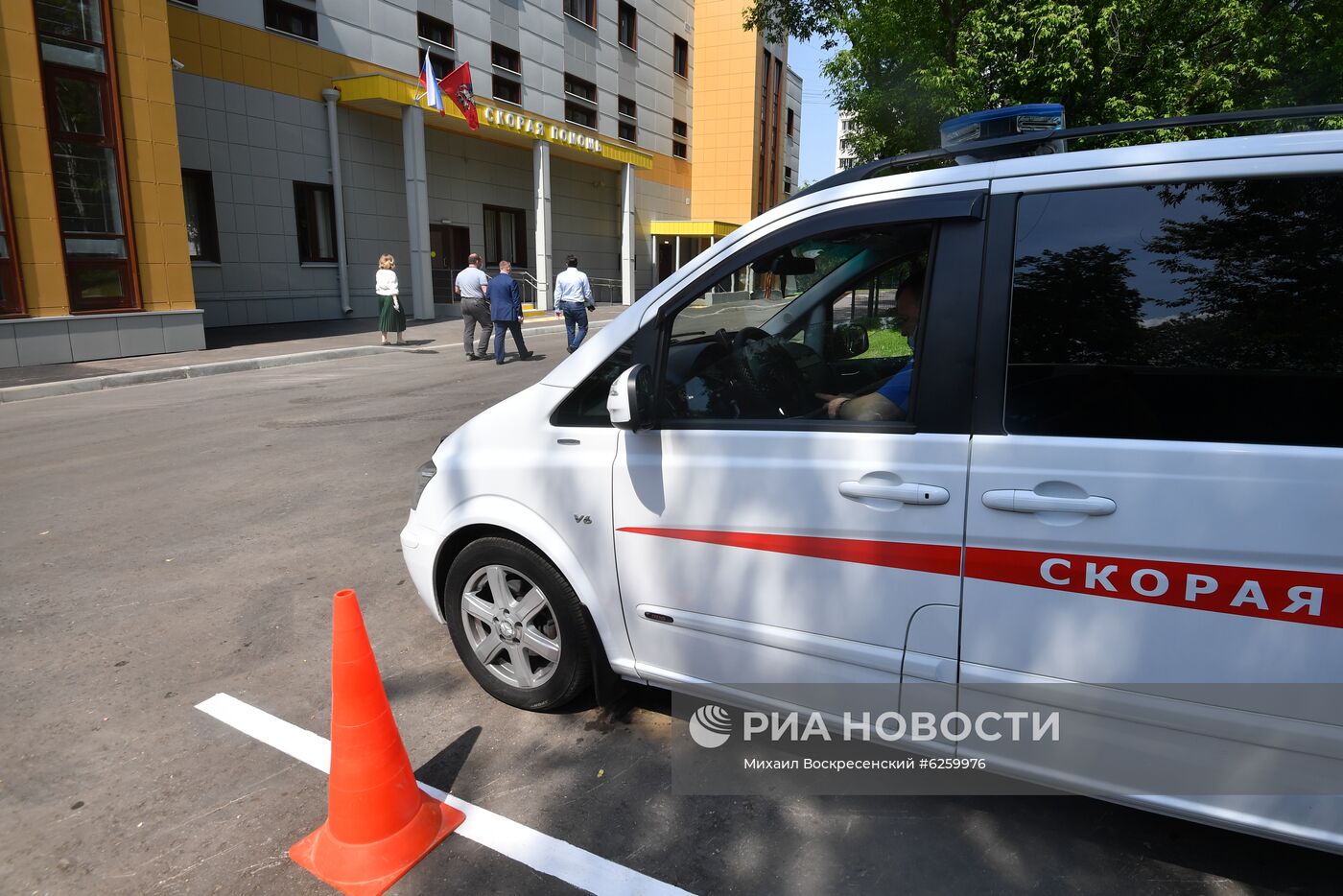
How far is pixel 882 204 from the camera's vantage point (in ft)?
7.89

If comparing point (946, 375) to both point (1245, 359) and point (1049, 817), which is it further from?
point (1049, 817)

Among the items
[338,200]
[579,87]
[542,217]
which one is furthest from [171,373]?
[579,87]

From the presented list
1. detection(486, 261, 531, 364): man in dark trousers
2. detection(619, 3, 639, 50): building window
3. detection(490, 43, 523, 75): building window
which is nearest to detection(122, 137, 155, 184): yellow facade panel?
detection(486, 261, 531, 364): man in dark trousers

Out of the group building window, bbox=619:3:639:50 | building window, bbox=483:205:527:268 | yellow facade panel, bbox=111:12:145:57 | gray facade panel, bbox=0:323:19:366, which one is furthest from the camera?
building window, bbox=619:3:639:50

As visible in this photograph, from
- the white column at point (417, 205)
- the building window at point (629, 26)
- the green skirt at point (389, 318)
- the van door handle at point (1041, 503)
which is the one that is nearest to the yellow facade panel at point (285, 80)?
the white column at point (417, 205)

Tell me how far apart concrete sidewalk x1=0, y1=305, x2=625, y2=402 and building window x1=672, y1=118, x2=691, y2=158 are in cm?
1791

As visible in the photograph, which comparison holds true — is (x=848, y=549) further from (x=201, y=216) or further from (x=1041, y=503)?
(x=201, y=216)

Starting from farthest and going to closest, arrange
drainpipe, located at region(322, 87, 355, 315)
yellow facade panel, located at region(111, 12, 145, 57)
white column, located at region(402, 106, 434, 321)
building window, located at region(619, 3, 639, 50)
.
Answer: building window, located at region(619, 3, 639, 50), white column, located at region(402, 106, 434, 321), drainpipe, located at region(322, 87, 355, 315), yellow facade panel, located at region(111, 12, 145, 57)

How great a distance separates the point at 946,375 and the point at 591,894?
173 cm

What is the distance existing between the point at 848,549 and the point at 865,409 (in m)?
0.44

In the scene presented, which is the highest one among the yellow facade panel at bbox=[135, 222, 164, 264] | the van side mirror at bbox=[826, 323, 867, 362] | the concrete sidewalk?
the yellow facade panel at bbox=[135, 222, 164, 264]

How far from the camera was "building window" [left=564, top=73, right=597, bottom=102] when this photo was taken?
29453 mm

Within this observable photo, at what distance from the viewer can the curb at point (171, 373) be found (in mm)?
10836

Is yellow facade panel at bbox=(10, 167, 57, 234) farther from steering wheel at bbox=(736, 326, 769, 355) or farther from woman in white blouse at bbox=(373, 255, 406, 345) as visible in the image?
steering wheel at bbox=(736, 326, 769, 355)
